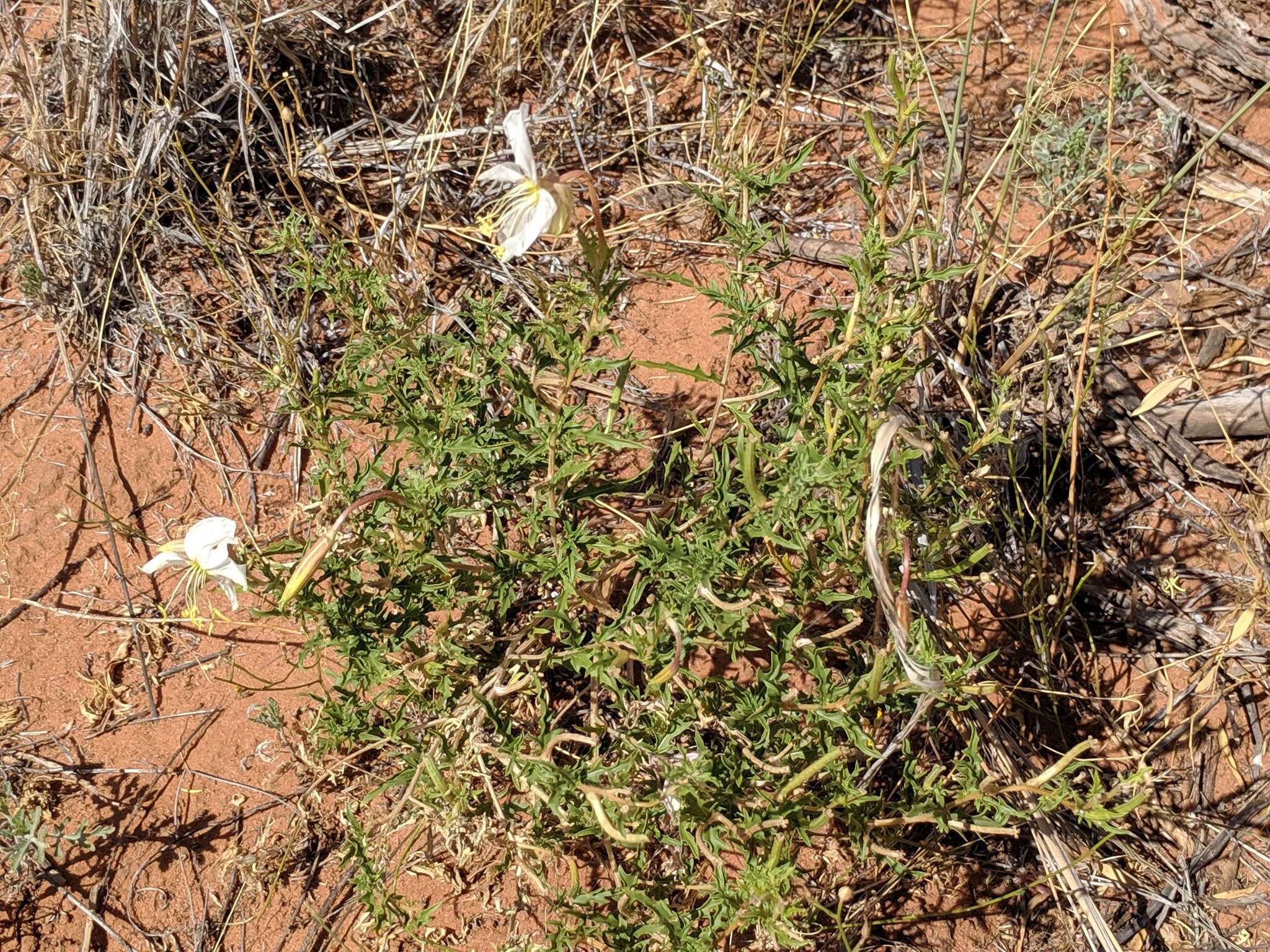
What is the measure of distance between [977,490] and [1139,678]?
659 mm

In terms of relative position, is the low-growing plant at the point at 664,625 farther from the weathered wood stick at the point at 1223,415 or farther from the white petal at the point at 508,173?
the weathered wood stick at the point at 1223,415

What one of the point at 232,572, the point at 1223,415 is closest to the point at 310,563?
the point at 232,572

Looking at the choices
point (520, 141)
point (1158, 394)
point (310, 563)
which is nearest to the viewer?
point (310, 563)

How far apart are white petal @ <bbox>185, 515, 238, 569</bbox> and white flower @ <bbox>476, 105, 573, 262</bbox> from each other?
0.72 metres

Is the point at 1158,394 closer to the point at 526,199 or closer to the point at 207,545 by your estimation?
the point at 526,199

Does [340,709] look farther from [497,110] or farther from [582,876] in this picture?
[497,110]

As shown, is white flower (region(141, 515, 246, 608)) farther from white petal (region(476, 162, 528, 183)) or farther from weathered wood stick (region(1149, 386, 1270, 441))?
weathered wood stick (region(1149, 386, 1270, 441))

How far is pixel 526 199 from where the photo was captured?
1905 mm

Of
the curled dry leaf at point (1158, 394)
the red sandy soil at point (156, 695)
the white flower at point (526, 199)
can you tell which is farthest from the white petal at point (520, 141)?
the curled dry leaf at point (1158, 394)

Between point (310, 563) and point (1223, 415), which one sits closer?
point (310, 563)

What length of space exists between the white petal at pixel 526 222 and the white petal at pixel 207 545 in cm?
71

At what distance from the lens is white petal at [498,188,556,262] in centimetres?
188

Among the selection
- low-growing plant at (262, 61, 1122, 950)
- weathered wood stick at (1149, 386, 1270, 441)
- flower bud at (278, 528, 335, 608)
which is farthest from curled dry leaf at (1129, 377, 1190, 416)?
flower bud at (278, 528, 335, 608)

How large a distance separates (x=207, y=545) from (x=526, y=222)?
81 cm
